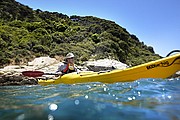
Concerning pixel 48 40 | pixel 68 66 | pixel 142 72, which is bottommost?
pixel 142 72

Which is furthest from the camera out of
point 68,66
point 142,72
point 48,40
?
point 48,40

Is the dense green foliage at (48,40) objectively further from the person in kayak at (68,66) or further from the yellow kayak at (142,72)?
the yellow kayak at (142,72)

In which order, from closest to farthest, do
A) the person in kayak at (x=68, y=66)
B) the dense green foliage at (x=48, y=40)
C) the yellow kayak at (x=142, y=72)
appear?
the yellow kayak at (x=142, y=72) → the person in kayak at (x=68, y=66) → the dense green foliage at (x=48, y=40)

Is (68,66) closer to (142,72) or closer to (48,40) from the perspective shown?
(142,72)

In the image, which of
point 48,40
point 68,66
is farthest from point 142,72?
point 48,40

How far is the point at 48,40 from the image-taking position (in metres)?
22.7

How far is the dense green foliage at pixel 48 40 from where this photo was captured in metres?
18.7

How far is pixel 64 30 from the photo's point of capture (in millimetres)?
27719

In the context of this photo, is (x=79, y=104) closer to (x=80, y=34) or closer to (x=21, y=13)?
(x=80, y=34)

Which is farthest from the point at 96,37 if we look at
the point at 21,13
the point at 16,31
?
the point at 21,13

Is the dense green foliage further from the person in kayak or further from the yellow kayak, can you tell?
the yellow kayak

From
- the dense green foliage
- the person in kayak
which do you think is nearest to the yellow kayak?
the person in kayak

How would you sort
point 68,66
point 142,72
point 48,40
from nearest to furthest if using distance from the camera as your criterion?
point 142,72
point 68,66
point 48,40

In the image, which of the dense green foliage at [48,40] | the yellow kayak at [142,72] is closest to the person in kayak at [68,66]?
the yellow kayak at [142,72]
